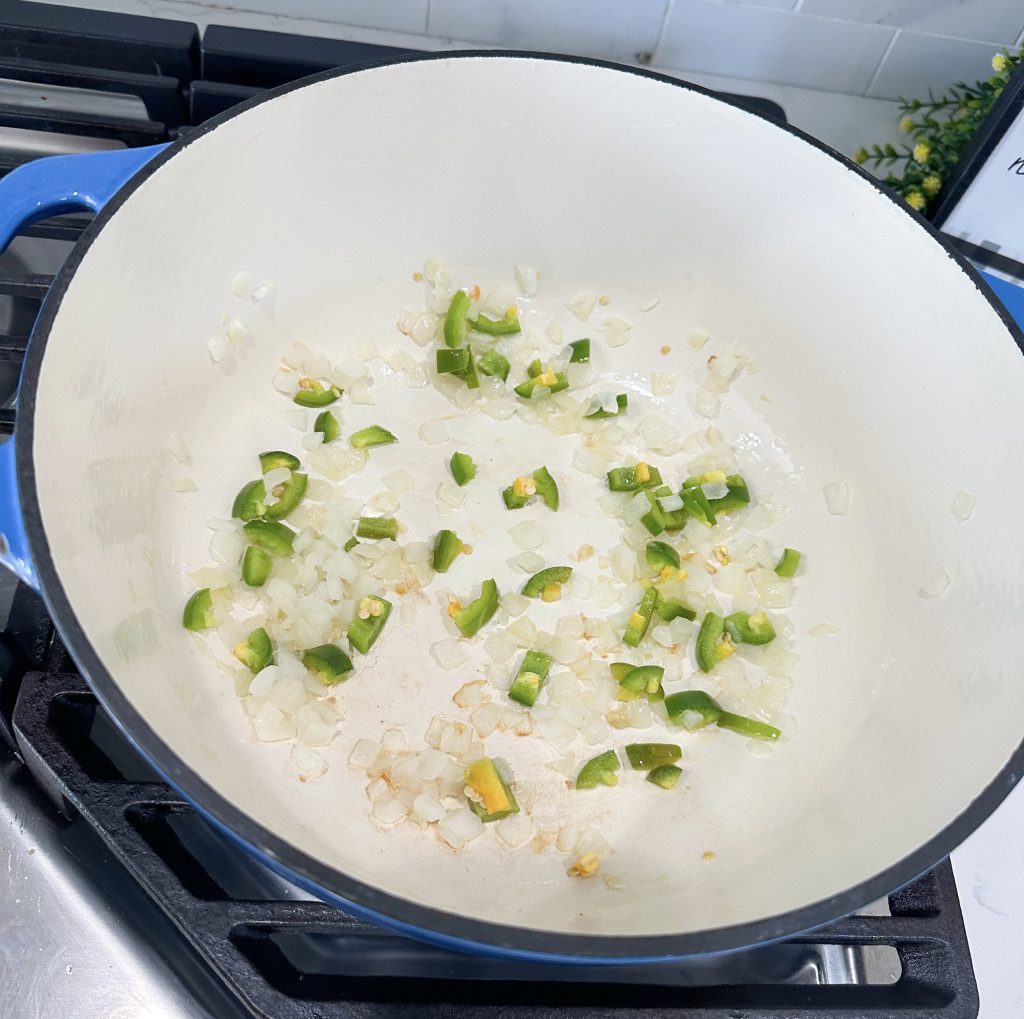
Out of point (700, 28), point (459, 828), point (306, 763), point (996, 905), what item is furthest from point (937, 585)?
point (700, 28)

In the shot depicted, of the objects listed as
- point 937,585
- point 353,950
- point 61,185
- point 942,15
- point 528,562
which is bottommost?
point 353,950

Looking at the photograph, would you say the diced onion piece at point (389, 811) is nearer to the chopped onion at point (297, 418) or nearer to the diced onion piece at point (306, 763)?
the diced onion piece at point (306, 763)

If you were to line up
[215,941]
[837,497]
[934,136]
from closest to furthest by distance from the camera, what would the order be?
1. [215,941]
2. [837,497]
3. [934,136]

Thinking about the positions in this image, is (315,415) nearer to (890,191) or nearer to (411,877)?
(411,877)

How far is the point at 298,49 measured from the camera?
3.50 ft

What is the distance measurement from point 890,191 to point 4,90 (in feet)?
3.11

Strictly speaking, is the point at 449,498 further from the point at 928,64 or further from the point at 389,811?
the point at 928,64

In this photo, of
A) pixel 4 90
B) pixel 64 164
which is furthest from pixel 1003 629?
pixel 4 90

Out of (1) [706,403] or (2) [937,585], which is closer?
(2) [937,585]

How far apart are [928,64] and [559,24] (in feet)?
1.51

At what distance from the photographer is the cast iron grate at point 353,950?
28.6 inches

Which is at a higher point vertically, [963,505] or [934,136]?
[934,136]

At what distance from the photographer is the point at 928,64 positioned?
1.22 meters

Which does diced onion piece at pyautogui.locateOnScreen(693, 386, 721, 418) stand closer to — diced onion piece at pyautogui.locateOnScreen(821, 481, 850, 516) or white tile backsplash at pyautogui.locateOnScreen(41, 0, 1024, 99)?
diced onion piece at pyautogui.locateOnScreen(821, 481, 850, 516)
